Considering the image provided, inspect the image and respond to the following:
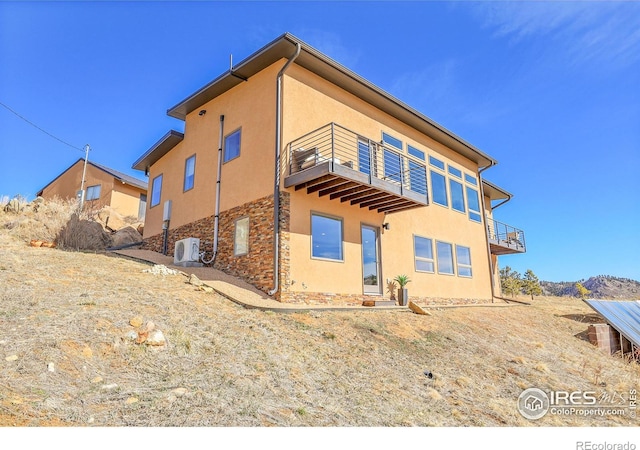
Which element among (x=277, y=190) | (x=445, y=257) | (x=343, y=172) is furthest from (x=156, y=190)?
(x=445, y=257)

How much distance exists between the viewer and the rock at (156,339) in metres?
5.51

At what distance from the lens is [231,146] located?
12.5 m

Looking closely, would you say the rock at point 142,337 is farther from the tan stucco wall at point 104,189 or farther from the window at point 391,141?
the tan stucco wall at point 104,189

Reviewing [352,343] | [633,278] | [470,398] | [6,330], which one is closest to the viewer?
[6,330]

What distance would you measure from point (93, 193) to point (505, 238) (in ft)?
90.7

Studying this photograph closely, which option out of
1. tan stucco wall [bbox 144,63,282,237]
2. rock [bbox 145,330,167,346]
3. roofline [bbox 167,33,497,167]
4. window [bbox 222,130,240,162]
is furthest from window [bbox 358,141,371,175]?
rock [bbox 145,330,167,346]

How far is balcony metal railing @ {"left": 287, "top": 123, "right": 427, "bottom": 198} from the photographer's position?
1048 centimetres

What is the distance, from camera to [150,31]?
9.92 m

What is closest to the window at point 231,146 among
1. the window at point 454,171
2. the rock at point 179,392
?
the rock at point 179,392

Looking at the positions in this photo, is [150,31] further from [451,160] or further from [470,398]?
[451,160]

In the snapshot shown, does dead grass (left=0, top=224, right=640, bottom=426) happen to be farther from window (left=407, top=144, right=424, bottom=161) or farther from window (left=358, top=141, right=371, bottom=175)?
window (left=407, top=144, right=424, bottom=161)

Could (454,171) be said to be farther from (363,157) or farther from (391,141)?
(363,157)

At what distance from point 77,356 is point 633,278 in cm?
6353

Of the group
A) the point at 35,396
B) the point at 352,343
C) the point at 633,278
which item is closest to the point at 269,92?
the point at 352,343
